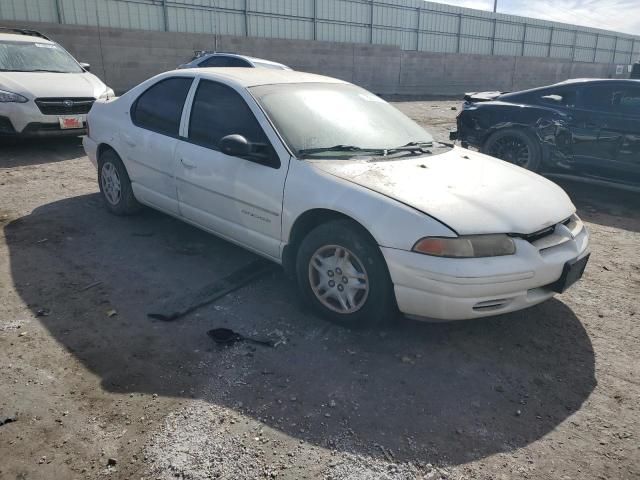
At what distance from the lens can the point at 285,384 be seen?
9.44 feet

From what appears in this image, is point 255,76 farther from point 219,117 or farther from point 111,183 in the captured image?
point 111,183

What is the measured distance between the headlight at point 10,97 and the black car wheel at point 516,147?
22.6ft

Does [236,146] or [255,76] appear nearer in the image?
[236,146]

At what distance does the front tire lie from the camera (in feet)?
10.4

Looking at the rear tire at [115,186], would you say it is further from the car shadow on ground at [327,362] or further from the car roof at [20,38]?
the car roof at [20,38]

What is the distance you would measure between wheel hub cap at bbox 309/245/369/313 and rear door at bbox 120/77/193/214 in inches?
65.8

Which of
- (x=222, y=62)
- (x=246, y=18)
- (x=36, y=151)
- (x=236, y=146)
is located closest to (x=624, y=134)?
(x=236, y=146)

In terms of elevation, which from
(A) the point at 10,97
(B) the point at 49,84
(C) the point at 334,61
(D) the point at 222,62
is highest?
(C) the point at 334,61

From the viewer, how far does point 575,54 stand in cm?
3491

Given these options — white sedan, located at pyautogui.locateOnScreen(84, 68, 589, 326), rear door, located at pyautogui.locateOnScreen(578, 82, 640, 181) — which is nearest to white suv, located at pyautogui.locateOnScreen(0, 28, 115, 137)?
white sedan, located at pyautogui.locateOnScreen(84, 68, 589, 326)

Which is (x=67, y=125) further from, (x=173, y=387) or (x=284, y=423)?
(x=284, y=423)

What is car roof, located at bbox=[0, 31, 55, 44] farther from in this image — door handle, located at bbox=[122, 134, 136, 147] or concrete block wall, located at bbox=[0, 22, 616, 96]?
concrete block wall, located at bbox=[0, 22, 616, 96]

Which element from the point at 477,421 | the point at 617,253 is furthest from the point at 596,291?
the point at 477,421

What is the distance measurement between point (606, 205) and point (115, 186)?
5962mm
